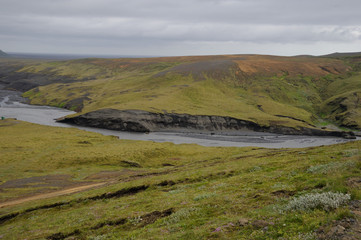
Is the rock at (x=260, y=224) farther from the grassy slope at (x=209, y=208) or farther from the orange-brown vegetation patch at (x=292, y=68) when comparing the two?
the orange-brown vegetation patch at (x=292, y=68)

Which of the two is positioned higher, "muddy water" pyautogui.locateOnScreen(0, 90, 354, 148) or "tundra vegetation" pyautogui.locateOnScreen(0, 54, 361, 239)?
"tundra vegetation" pyautogui.locateOnScreen(0, 54, 361, 239)

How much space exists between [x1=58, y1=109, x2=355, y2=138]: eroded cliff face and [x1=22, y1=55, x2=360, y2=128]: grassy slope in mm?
3695

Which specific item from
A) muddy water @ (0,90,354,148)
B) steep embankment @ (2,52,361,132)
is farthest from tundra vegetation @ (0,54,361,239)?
muddy water @ (0,90,354,148)

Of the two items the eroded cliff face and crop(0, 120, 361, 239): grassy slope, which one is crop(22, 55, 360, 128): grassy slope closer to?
the eroded cliff face

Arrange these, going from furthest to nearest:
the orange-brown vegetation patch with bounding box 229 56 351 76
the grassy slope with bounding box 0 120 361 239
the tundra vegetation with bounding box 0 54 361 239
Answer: the orange-brown vegetation patch with bounding box 229 56 351 76, the tundra vegetation with bounding box 0 54 361 239, the grassy slope with bounding box 0 120 361 239

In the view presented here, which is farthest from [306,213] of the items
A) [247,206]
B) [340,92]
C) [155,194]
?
[340,92]

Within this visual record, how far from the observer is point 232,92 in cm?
14025

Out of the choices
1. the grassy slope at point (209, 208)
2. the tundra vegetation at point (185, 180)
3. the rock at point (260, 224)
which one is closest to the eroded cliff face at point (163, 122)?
the tundra vegetation at point (185, 180)

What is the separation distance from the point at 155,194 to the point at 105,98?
375ft

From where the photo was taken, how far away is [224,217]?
1269cm

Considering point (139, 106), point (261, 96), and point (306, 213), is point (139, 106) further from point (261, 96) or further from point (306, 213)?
point (306, 213)

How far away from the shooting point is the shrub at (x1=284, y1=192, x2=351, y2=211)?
35.8 ft

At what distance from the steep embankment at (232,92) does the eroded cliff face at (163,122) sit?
2326 millimetres

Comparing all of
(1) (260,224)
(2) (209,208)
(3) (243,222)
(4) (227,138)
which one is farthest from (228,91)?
(1) (260,224)
